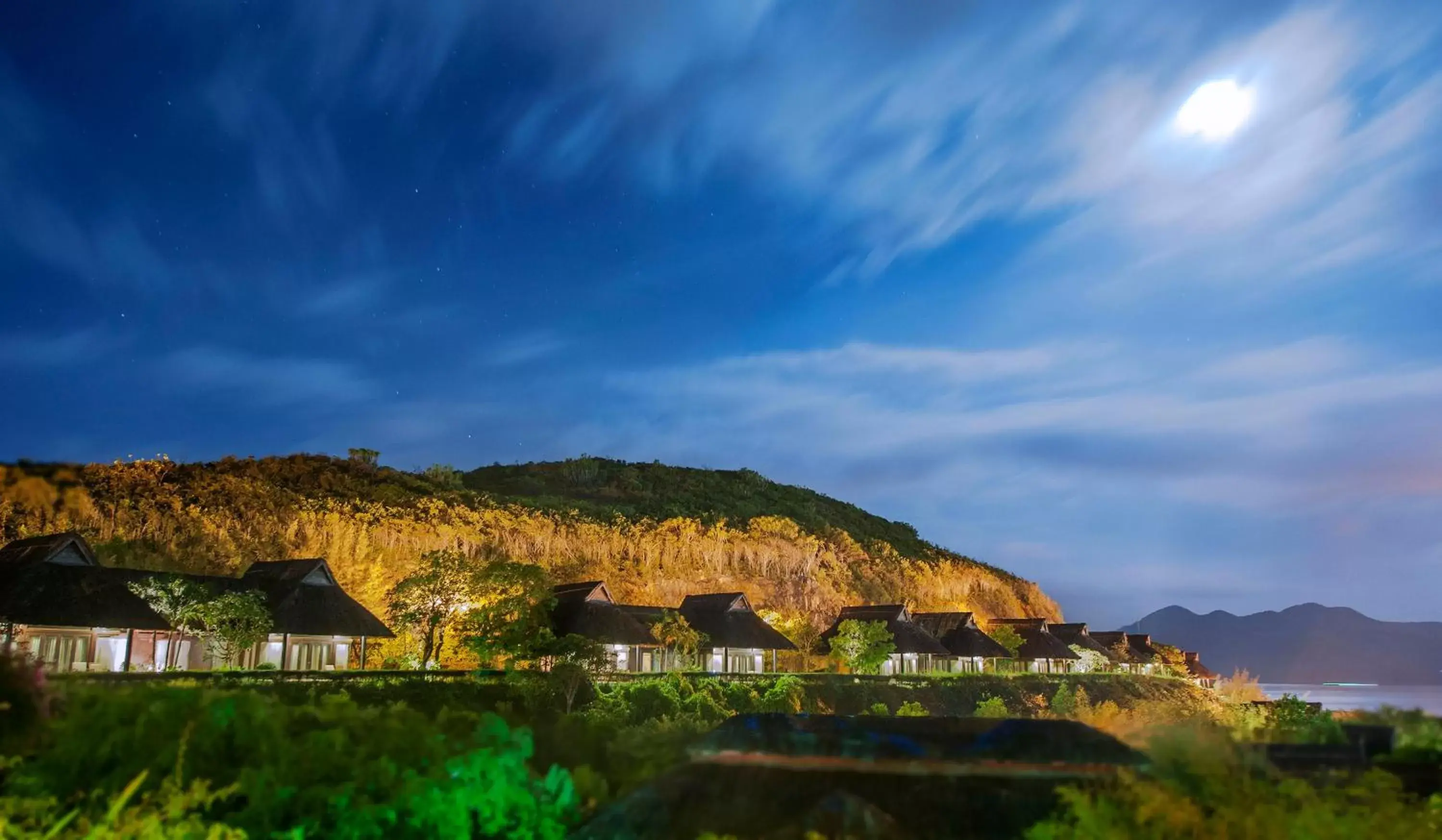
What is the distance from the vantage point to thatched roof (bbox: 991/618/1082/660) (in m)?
76.7

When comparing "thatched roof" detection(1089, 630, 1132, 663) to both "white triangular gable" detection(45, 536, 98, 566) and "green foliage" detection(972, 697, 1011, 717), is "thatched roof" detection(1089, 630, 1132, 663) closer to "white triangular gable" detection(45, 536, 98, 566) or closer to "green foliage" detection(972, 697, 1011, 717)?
"green foliage" detection(972, 697, 1011, 717)

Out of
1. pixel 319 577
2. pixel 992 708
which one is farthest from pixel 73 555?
pixel 992 708

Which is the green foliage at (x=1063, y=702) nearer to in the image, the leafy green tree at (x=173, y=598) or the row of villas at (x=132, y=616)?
the row of villas at (x=132, y=616)

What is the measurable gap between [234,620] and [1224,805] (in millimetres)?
36725

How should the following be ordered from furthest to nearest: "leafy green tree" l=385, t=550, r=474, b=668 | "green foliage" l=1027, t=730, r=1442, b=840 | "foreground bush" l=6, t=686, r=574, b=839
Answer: "leafy green tree" l=385, t=550, r=474, b=668 < "foreground bush" l=6, t=686, r=574, b=839 < "green foliage" l=1027, t=730, r=1442, b=840

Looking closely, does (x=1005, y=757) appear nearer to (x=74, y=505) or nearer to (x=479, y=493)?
(x=74, y=505)

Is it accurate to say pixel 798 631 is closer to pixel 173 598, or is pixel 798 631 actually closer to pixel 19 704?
pixel 173 598

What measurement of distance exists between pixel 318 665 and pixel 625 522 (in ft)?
113

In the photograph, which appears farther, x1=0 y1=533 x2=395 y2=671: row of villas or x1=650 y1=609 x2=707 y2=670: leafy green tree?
x1=650 y1=609 x2=707 y2=670: leafy green tree

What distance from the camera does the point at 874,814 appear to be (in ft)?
24.3

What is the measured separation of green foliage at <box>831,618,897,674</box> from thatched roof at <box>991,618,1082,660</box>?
745 inches

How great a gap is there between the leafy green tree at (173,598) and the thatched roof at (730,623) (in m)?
26.2

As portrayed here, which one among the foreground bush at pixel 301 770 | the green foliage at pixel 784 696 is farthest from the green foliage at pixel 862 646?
the foreground bush at pixel 301 770

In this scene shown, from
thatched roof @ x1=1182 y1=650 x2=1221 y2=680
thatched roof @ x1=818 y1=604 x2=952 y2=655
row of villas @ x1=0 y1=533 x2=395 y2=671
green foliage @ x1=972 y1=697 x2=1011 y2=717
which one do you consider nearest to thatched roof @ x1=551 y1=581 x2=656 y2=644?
row of villas @ x1=0 y1=533 x2=395 y2=671
